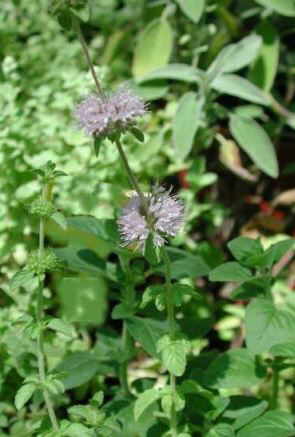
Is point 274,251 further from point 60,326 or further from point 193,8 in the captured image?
point 193,8

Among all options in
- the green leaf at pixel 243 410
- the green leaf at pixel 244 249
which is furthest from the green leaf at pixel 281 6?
the green leaf at pixel 243 410

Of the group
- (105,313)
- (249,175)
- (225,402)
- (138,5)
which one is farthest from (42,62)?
(225,402)

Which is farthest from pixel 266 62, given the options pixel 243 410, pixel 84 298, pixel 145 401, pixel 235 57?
pixel 145 401

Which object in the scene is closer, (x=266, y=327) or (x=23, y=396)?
(x=23, y=396)

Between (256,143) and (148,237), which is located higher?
(256,143)

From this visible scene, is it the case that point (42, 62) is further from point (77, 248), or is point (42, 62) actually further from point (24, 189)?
point (77, 248)

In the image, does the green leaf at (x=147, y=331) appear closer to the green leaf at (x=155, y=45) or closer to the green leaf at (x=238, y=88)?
the green leaf at (x=238, y=88)

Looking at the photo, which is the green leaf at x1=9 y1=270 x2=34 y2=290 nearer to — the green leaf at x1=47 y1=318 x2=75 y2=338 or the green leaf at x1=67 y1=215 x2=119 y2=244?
the green leaf at x1=47 y1=318 x2=75 y2=338
